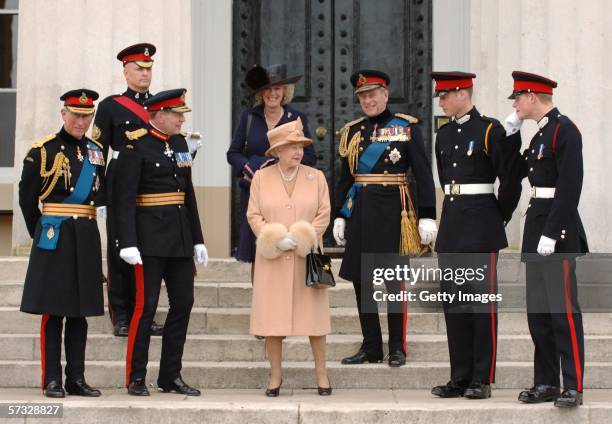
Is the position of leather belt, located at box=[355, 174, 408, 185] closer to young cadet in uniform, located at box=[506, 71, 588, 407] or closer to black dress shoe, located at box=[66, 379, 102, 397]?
young cadet in uniform, located at box=[506, 71, 588, 407]

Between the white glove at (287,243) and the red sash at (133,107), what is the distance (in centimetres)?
143

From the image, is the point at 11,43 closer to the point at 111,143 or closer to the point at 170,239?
the point at 111,143

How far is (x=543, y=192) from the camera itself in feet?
24.4

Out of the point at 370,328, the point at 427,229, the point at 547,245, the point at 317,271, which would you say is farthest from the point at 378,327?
the point at 547,245

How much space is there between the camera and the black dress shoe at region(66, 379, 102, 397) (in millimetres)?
7867

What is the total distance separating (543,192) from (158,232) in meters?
2.34

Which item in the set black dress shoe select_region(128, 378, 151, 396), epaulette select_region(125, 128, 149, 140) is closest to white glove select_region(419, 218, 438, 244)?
epaulette select_region(125, 128, 149, 140)

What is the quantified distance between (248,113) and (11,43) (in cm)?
341

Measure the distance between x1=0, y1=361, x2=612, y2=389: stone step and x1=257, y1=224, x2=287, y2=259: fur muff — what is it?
3.10 feet

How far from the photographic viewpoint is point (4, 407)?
24.9ft

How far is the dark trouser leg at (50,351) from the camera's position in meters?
7.79

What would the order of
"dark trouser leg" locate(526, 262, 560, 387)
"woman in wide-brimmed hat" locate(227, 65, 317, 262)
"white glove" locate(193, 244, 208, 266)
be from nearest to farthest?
1. "dark trouser leg" locate(526, 262, 560, 387)
2. "white glove" locate(193, 244, 208, 266)
3. "woman in wide-brimmed hat" locate(227, 65, 317, 262)

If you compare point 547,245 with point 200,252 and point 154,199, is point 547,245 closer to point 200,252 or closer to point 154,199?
point 200,252

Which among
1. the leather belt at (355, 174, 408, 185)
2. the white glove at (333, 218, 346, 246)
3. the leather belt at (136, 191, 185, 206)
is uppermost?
the leather belt at (355, 174, 408, 185)
